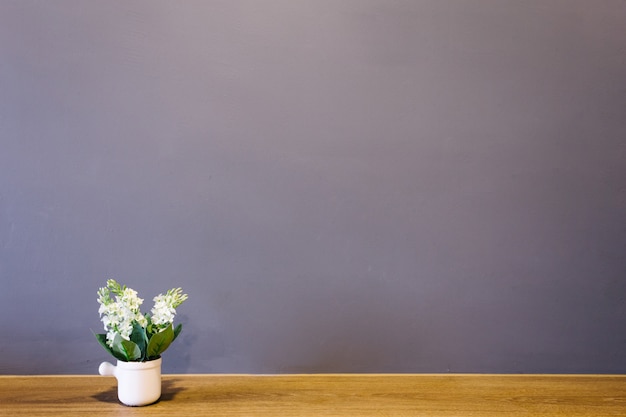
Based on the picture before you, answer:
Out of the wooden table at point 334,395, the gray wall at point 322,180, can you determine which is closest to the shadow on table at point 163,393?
A: the wooden table at point 334,395

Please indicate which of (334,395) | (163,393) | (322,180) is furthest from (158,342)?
(322,180)

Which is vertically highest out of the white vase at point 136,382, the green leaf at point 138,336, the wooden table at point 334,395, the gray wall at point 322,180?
the gray wall at point 322,180

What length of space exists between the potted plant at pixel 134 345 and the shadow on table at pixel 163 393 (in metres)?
0.04

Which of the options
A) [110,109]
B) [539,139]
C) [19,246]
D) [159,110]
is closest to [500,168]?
[539,139]

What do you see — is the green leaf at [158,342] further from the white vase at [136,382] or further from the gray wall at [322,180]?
the gray wall at [322,180]

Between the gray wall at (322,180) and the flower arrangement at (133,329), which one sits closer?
the flower arrangement at (133,329)

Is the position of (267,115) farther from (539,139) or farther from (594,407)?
(594,407)

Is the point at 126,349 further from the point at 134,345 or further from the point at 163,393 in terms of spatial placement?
the point at 163,393

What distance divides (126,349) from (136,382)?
89mm

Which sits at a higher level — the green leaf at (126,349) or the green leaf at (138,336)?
the green leaf at (138,336)

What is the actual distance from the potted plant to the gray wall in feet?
0.81

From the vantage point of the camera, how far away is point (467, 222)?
5.85 feet

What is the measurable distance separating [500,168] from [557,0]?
1.78ft

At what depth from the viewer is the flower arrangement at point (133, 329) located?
1.44 m
